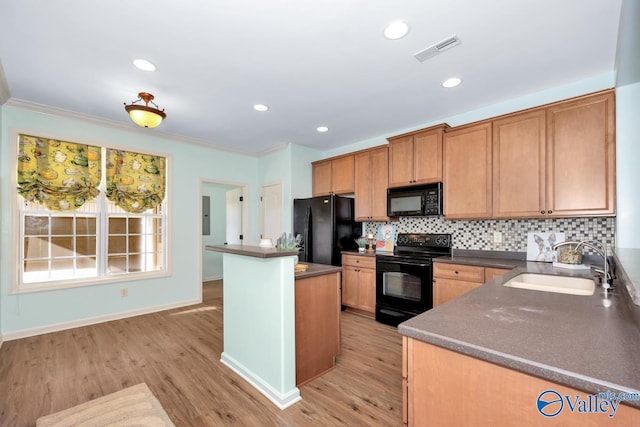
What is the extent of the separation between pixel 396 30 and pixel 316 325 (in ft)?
7.53

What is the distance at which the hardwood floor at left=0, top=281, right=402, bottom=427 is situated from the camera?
6.23 ft

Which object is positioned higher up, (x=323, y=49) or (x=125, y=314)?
(x=323, y=49)

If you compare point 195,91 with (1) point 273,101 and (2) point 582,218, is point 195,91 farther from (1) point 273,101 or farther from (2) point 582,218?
(2) point 582,218

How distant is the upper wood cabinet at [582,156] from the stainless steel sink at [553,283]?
76 cm

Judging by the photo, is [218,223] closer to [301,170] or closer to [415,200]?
[301,170]

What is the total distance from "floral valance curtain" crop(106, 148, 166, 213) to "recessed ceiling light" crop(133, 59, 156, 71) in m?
1.94

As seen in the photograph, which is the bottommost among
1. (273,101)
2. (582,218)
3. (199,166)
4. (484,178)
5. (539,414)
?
(539,414)

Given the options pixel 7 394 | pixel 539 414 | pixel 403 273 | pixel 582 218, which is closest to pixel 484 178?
pixel 582 218

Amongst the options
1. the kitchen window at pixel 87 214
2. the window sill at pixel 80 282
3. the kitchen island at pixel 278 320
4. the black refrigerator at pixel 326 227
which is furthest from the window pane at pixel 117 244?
the black refrigerator at pixel 326 227

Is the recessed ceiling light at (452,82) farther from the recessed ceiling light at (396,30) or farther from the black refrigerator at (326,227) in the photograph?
the black refrigerator at (326,227)

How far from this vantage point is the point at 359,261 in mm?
3934

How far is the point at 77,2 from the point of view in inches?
67.9

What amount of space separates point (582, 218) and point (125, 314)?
17.7 feet

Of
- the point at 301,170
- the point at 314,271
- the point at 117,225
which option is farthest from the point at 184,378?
the point at 301,170
